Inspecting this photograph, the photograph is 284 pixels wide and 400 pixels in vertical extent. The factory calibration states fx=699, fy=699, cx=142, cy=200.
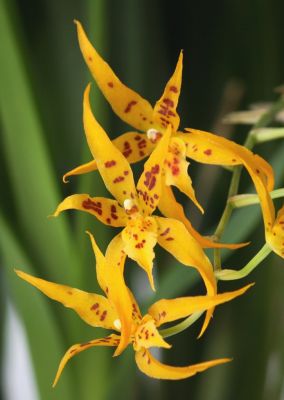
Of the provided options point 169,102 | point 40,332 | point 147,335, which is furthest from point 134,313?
point 40,332

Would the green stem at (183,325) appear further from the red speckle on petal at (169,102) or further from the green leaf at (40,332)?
the green leaf at (40,332)

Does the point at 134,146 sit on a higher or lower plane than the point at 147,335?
higher

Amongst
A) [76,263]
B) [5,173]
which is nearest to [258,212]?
[76,263]

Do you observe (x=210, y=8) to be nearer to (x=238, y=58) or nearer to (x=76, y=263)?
(x=238, y=58)

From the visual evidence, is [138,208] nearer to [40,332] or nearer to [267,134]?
[267,134]

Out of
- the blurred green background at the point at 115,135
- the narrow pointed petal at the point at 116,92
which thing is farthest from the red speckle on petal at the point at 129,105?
the blurred green background at the point at 115,135

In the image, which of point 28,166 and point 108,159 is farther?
point 28,166

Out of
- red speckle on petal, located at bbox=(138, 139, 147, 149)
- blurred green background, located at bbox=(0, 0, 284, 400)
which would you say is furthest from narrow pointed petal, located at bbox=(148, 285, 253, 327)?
blurred green background, located at bbox=(0, 0, 284, 400)
